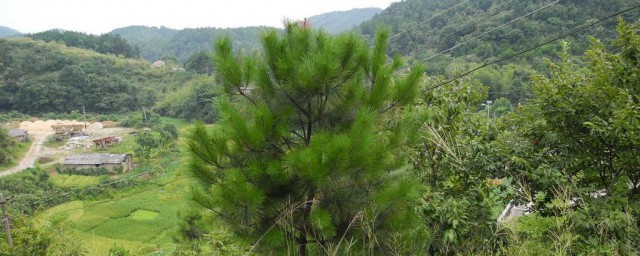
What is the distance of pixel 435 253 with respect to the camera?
292 centimetres

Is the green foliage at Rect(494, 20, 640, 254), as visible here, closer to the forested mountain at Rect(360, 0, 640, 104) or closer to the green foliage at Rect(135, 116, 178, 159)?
the forested mountain at Rect(360, 0, 640, 104)

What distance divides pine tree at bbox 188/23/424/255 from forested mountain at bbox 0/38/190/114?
147ft

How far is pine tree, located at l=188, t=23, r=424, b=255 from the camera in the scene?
9.30 ft

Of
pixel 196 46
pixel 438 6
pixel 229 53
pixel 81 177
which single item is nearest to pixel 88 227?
pixel 81 177

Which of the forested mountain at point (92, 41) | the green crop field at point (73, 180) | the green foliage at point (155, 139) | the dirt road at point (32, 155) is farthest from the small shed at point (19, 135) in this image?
the forested mountain at point (92, 41)

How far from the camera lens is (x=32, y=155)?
26.7m

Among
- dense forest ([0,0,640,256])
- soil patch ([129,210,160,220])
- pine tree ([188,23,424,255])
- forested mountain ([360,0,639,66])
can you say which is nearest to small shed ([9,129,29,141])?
soil patch ([129,210,160,220])

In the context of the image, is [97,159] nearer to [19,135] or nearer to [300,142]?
[19,135]

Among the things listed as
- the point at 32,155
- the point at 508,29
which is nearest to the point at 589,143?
the point at 32,155

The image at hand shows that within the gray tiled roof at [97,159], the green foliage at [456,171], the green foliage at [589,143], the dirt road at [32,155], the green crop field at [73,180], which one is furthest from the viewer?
the gray tiled roof at [97,159]

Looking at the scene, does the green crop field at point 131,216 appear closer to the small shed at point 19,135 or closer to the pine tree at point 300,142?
the pine tree at point 300,142

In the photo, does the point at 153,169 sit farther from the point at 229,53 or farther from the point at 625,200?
the point at 625,200

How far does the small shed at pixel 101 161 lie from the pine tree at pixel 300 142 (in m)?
23.6

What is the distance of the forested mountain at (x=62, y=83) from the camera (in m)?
41.2
